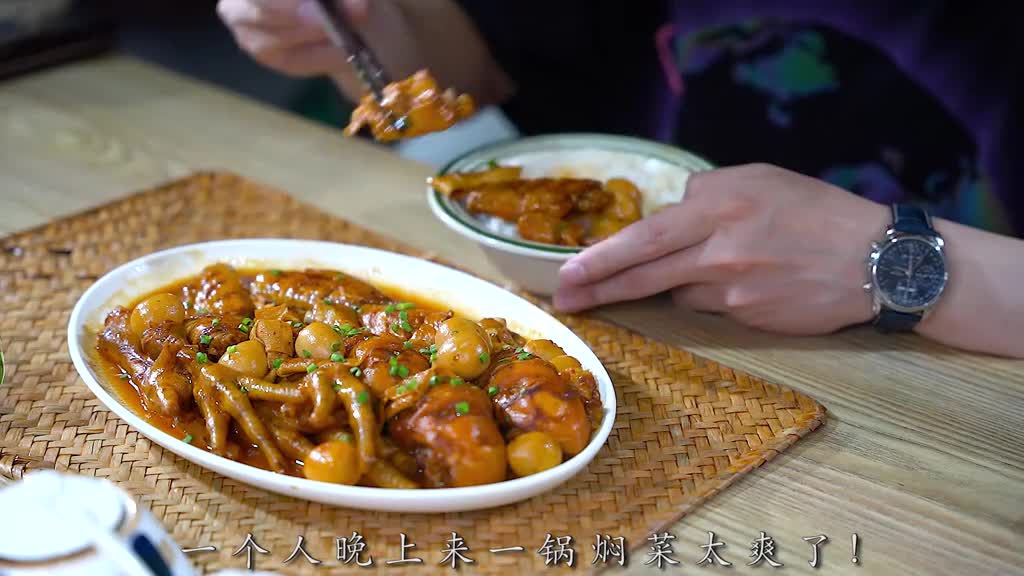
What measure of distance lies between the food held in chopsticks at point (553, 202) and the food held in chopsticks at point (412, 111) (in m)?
0.17

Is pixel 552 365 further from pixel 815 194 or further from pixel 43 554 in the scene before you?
pixel 43 554

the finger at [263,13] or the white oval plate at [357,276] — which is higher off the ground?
the finger at [263,13]

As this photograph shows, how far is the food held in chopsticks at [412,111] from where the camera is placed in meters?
1.87

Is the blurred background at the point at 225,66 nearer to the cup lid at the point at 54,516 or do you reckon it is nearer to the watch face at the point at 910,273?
the watch face at the point at 910,273

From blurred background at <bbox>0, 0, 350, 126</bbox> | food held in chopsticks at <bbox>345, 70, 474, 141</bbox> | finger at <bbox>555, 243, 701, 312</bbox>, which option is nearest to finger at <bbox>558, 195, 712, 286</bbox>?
finger at <bbox>555, 243, 701, 312</bbox>

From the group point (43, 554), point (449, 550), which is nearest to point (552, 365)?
point (449, 550)

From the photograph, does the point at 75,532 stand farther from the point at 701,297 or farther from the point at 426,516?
the point at 701,297

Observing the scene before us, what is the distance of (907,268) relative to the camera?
1721 mm

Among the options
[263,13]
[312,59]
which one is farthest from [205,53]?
[263,13]

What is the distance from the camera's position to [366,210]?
2.37m

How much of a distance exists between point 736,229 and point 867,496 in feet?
1.83

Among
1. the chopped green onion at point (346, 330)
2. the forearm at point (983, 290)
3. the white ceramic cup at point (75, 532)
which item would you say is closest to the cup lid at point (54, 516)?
the white ceramic cup at point (75, 532)

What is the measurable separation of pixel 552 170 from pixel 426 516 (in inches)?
41.1

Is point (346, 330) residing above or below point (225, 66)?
above
